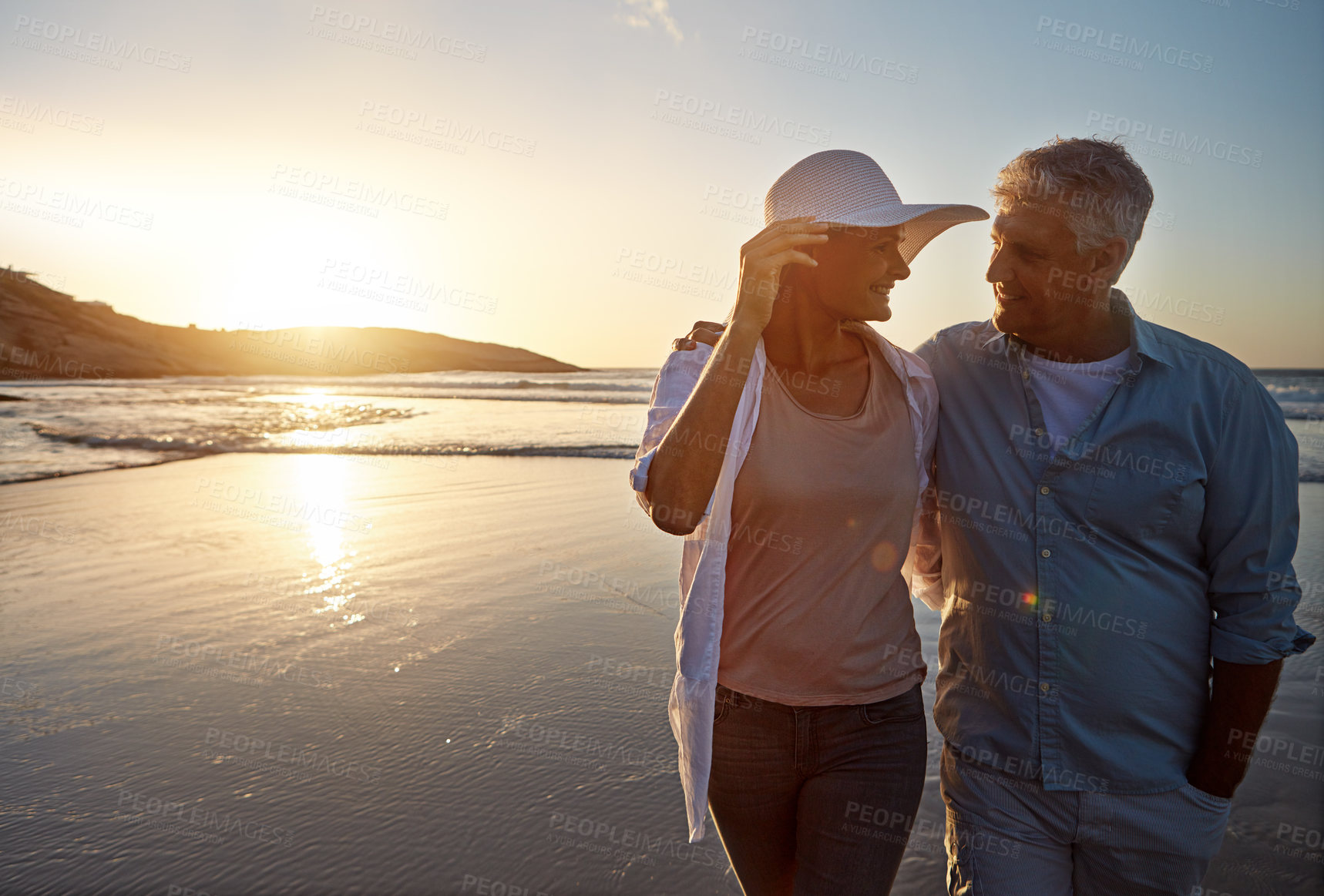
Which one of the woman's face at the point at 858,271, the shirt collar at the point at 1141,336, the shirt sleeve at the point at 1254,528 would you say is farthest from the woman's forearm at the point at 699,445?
the shirt sleeve at the point at 1254,528

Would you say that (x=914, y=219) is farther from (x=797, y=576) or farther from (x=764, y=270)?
(x=797, y=576)

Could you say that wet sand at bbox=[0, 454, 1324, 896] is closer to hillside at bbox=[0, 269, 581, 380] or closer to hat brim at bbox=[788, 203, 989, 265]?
hat brim at bbox=[788, 203, 989, 265]

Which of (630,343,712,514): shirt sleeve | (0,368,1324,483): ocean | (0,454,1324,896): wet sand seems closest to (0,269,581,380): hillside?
(0,368,1324,483): ocean

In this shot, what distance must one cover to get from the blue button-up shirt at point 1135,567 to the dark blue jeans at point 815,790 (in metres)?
0.25

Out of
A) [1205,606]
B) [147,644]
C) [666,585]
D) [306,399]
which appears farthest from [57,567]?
[306,399]

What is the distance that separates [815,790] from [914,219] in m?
1.60

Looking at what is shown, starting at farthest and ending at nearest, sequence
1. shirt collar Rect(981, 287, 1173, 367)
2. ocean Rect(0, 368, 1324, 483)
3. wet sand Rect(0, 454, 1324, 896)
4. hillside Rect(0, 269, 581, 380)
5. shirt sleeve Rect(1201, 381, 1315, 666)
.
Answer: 1. hillside Rect(0, 269, 581, 380)
2. ocean Rect(0, 368, 1324, 483)
3. wet sand Rect(0, 454, 1324, 896)
4. shirt collar Rect(981, 287, 1173, 367)
5. shirt sleeve Rect(1201, 381, 1315, 666)

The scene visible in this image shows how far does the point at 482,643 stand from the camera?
4.86 meters

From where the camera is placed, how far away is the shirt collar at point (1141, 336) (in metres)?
1.97

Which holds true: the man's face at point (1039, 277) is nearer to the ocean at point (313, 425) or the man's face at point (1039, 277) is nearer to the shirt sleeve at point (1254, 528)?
the shirt sleeve at point (1254, 528)

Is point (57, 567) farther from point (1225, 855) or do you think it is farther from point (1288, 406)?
point (1288, 406)

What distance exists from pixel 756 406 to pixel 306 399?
30495 mm

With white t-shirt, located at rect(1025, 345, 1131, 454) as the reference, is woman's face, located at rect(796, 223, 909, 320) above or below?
above

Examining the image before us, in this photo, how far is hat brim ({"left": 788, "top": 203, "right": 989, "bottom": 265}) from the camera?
6.77 ft
